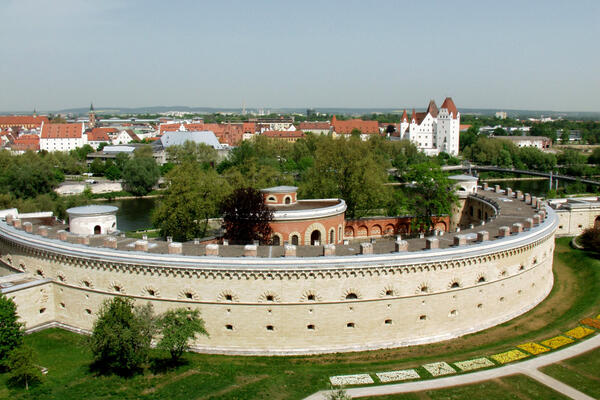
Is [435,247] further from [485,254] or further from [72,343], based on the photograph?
[72,343]

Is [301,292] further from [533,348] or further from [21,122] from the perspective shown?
[21,122]

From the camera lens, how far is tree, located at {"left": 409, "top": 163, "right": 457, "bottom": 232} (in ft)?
149

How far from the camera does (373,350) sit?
84.0ft

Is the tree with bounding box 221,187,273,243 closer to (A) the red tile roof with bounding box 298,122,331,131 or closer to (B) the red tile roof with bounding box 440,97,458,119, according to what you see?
(B) the red tile roof with bounding box 440,97,458,119

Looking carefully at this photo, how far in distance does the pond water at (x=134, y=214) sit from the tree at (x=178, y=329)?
3859 cm

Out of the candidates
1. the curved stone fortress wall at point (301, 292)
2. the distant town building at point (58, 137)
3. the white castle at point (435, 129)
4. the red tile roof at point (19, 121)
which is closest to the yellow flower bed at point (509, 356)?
the curved stone fortress wall at point (301, 292)

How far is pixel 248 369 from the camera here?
2341cm

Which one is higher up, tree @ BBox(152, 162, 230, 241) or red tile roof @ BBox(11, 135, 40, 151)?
red tile roof @ BBox(11, 135, 40, 151)

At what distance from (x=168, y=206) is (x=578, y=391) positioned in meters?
28.3

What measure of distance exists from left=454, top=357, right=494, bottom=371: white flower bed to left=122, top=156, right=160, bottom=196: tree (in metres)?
73.4

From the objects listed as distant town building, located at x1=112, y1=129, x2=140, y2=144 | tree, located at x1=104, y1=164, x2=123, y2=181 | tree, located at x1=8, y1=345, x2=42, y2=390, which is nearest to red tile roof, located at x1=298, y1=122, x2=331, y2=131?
distant town building, located at x1=112, y1=129, x2=140, y2=144

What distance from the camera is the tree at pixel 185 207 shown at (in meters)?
38.5

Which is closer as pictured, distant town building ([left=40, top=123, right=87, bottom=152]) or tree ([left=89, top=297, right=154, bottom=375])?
tree ([left=89, top=297, right=154, bottom=375])

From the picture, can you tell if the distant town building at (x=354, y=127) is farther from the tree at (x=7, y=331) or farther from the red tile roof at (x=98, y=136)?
the tree at (x=7, y=331)
